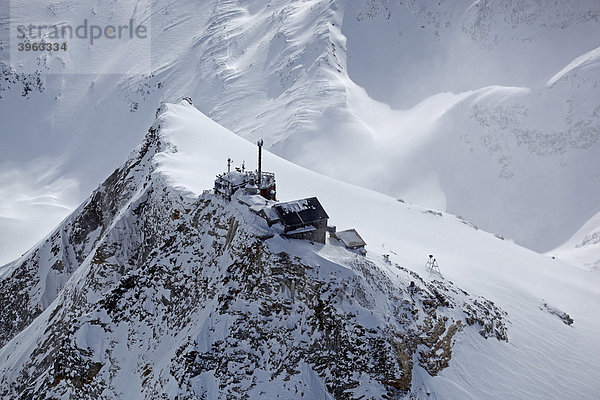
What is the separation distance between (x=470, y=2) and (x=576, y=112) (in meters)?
60.6

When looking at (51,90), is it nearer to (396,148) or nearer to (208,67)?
(208,67)

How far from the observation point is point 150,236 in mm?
44688

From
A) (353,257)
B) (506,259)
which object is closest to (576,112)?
(506,259)

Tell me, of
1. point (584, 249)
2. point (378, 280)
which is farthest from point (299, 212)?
point (584, 249)

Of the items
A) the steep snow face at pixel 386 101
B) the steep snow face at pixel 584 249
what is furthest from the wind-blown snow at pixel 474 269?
the steep snow face at pixel 386 101

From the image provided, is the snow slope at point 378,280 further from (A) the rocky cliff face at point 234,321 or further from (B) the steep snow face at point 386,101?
(B) the steep snow face at point 386,101

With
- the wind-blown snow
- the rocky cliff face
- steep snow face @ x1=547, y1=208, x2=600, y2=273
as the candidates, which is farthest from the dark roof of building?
steep snow face @ x1=547, y1=208, x2=600, y2=273

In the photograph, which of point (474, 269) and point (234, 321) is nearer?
point (234, 321)

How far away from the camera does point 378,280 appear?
124 feet

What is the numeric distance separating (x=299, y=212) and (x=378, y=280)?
8414 millimetres

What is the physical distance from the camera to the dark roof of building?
118 ft

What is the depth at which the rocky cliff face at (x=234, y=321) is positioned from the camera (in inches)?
1296

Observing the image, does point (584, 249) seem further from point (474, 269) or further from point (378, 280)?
point (378, 280)

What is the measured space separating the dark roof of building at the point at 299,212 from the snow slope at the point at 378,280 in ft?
5.68
